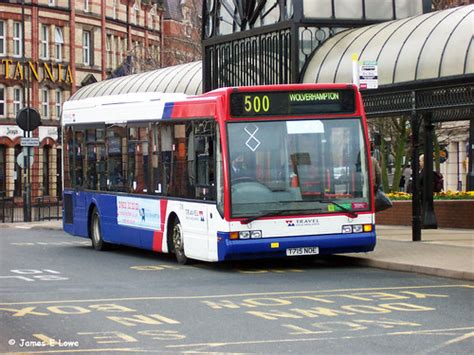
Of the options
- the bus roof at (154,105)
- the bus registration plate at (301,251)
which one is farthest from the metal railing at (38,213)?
the bus registration plate at (301,251)

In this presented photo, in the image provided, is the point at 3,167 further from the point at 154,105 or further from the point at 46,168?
the point at 154,105

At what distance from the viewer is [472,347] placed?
11336 millimetres

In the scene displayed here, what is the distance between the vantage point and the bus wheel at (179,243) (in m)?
21.6

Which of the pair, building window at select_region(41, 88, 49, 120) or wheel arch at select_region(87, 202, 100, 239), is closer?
wheel arch at select_region(87, 202, 100, 239)

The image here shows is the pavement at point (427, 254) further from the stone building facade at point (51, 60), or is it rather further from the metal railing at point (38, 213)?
the stone building facade at point (51, 60)

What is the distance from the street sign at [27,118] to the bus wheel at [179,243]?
80.5ft

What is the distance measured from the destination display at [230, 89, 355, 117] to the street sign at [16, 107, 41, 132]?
26396 millimetres

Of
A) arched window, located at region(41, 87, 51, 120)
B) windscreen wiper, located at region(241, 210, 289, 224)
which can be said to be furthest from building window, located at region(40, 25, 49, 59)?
windscreen wiper, located at region(241, 210, 289, 224)

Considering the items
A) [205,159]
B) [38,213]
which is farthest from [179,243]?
[38,213]

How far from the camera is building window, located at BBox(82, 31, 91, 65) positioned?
76.8 m

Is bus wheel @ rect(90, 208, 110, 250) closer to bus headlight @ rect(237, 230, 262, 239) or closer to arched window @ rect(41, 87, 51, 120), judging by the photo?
bus headlight @ rect(237, 230, 262, 239)

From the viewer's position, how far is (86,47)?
77.3 meters

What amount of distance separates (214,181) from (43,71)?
5391 cm

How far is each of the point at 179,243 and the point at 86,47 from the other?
56.8m
